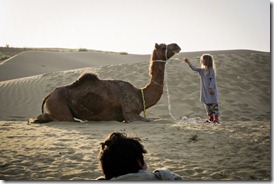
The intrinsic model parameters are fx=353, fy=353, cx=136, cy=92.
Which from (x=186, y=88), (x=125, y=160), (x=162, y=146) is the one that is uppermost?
(x=186, y=88)

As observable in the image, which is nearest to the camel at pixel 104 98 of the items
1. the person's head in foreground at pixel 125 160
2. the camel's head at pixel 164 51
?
the camel's head at pixel 164 51

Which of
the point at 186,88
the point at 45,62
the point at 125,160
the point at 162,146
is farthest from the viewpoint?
the point at 45,62

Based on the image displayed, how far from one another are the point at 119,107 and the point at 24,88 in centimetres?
726

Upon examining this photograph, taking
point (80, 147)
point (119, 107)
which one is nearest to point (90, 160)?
point (80, 147)

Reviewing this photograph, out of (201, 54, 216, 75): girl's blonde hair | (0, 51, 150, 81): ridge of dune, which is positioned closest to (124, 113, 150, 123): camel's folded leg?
(201, 54, 216, 75): girl's blonde hair

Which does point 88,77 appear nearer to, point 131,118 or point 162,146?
point 131,118

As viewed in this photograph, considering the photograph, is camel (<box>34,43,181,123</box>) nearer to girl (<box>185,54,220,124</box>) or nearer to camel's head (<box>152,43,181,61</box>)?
camel's head (<box>152,43,181,61</box>)

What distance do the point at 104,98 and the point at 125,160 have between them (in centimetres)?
410

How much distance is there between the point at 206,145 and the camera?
Result: 379 cm

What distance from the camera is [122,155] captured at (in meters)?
1.71

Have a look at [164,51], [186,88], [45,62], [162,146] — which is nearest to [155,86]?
[164,51]

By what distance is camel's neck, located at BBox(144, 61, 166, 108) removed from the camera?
5.94m

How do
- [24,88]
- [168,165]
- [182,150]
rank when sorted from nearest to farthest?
[168,165] < [182,150] < [24,88]

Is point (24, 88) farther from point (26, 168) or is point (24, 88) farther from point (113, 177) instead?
point (113, 177)
